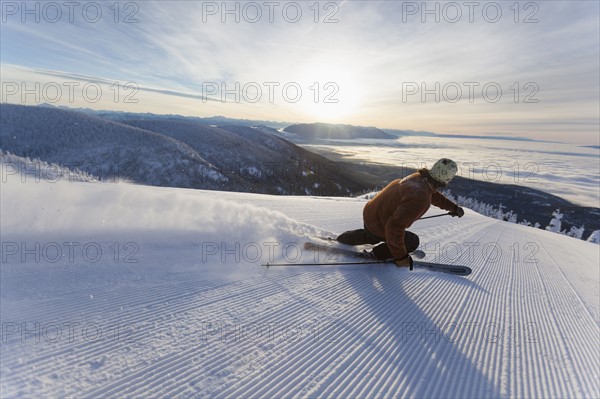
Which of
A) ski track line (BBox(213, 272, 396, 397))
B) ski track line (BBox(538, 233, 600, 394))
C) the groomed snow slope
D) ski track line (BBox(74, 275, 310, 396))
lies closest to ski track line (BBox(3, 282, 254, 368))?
the groomed snow slope

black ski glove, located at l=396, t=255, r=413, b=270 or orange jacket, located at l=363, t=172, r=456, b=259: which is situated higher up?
orange jacket, located at l=363, t=172, r=456, b=259

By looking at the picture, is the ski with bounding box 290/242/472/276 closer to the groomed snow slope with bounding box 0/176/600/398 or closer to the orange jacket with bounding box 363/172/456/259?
the groomed snow slope with bounding box 0/176/600/398

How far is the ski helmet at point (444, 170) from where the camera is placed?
455 centimetres

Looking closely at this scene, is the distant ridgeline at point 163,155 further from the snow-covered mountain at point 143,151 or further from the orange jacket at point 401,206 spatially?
the orange jacket at point 401,206

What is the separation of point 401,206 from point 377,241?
130 cm

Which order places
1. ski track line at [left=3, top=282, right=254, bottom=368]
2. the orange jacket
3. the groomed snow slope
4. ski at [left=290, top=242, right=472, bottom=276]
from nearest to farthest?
the groomed snow slope, ski track line at [left=3, top=282, right=254, bottom=368], the orange jacket, ski at [left=290, top=242, right=472, bottom=276]

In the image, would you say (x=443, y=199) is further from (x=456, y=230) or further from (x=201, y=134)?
(x=201, y=134)

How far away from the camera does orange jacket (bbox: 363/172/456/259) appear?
446cm

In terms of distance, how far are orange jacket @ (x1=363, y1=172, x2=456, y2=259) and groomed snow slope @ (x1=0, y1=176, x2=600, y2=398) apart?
61cm

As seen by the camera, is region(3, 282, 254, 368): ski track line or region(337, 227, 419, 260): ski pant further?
region(337, 227, 419, 260): ski pant

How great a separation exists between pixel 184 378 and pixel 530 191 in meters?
241

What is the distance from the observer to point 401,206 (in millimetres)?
4512

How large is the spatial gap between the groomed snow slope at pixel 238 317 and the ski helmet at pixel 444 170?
5.01ft

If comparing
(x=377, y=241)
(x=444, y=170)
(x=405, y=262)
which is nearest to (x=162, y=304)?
(x=405, y=262)
